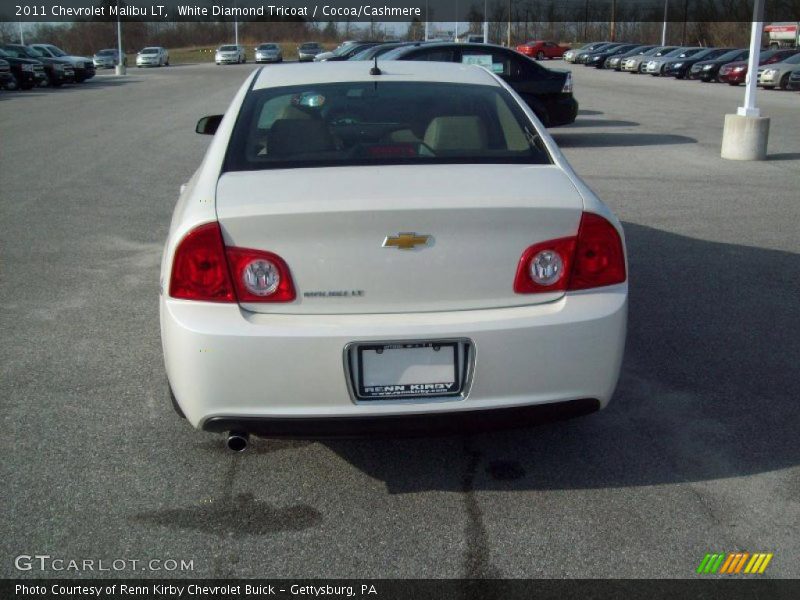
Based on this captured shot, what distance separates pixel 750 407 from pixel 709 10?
259 ft

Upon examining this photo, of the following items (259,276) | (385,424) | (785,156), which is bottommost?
(785,156)

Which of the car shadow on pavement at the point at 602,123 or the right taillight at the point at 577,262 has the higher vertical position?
the right taillight at the point at 577,262

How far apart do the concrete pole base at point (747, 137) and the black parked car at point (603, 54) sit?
42609 millimetres

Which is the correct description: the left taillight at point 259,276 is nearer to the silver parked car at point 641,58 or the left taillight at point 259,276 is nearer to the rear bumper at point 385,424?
the rear bumper at point 385,424

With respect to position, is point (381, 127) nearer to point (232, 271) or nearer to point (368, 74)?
point (368, 74)

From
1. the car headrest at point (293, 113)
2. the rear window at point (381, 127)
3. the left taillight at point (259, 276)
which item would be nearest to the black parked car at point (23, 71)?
the car headrest at point (293, 113)

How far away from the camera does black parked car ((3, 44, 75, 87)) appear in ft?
120

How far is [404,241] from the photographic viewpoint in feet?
10.6

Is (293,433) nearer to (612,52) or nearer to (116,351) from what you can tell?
(116,351)

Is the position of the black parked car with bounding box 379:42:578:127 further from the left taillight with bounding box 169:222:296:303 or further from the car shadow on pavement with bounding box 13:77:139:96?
the car shadow on pavement with bounding box 13:77:139:96

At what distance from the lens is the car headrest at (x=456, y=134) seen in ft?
13.4

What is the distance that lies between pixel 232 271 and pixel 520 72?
42.9 ft

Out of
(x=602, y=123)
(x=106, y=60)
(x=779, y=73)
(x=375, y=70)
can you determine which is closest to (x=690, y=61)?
(x=779, y=73)

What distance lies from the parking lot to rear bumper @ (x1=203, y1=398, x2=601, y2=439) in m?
0.35
